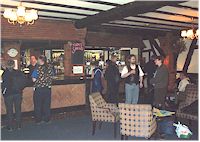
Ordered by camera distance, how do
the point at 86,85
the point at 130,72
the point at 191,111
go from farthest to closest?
the point at 86,85
the point at 130,72
the point at 191,111

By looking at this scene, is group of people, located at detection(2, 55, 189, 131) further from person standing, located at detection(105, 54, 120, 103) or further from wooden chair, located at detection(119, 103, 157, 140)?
wooden chair, located at detection(119, 103, 157, 140)

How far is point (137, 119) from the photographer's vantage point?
4242mm

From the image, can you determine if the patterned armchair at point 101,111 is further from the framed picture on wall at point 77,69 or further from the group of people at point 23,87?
the framed picture on wall at point 77,69

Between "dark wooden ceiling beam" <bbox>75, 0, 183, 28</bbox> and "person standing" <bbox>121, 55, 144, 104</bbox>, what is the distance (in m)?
0.96

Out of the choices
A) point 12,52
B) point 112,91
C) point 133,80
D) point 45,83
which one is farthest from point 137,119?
point 12,52

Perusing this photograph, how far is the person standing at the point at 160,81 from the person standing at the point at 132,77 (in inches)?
20.7

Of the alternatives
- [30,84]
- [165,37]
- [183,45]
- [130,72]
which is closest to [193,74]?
[183,45]

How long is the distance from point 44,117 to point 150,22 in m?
4.64

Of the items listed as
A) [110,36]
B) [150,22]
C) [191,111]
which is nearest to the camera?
[191,111]

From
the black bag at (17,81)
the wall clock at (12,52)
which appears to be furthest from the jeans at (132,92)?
the wall clock at (12,52)

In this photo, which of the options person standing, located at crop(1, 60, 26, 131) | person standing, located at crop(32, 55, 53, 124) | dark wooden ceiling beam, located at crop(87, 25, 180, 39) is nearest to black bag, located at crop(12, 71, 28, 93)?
person standing, located at crop(1, 60, 26, 131)

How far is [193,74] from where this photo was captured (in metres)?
11.8

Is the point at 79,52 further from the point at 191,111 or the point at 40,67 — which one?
the point at 191,111

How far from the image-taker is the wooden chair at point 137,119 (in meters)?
4.18
